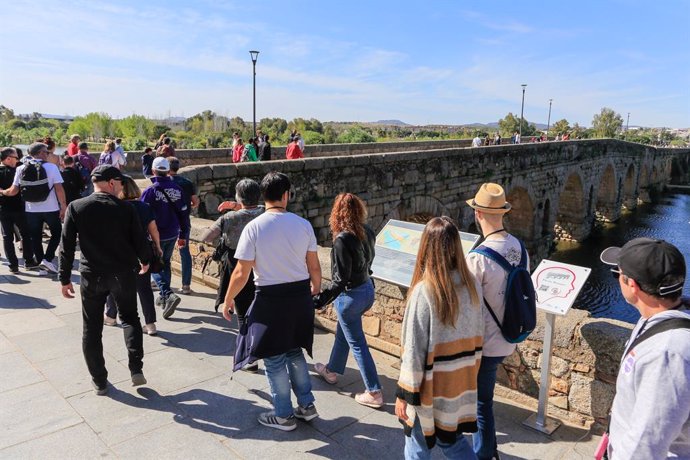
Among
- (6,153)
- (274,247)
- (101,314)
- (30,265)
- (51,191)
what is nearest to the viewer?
(274,247)

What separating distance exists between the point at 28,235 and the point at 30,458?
471 cm

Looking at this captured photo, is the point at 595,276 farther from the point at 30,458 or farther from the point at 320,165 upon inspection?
the point at 30,458

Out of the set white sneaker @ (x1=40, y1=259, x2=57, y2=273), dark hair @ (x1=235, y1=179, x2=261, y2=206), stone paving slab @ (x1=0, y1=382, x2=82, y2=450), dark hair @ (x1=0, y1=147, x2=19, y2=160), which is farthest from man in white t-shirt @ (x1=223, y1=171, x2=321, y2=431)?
dark hair @ (x1=0, y1=147, x2=19, y2=160)

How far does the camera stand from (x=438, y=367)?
2.23 meters

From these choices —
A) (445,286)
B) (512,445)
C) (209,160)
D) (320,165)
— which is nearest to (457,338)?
(445,286)

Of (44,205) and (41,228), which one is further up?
(44,205)

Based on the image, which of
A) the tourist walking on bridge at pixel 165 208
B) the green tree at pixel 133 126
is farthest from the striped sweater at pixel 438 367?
the green tree at pixel 133 126

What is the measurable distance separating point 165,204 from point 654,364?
4.73 meters

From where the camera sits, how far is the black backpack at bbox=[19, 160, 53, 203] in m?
5.88

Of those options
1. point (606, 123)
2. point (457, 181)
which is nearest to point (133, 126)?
point (457, 181)

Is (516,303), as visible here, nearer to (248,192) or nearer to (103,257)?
(248,192)

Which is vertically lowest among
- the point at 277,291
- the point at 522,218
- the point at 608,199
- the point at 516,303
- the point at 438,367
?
the point at 608,199

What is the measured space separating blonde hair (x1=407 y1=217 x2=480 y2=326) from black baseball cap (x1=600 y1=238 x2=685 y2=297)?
0.67 meters

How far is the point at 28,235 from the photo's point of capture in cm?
657
